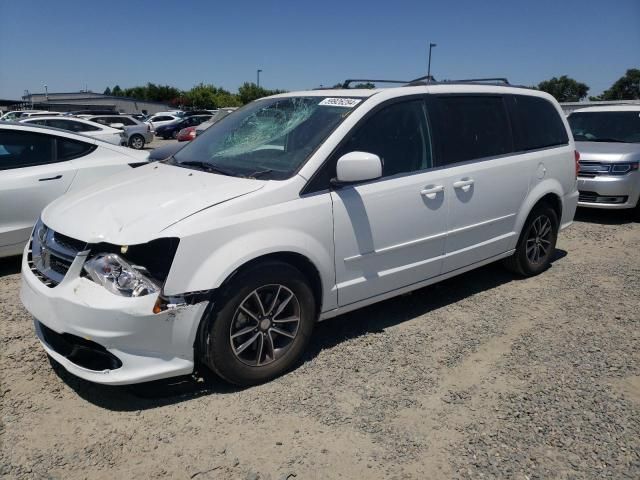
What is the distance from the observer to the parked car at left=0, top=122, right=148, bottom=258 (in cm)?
486

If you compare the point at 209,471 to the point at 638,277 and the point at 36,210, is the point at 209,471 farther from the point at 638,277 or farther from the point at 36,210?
the point at 638,277

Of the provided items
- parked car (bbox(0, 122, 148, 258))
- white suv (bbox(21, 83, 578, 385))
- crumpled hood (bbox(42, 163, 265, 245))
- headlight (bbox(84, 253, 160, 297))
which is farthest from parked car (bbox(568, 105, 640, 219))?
headlight (bbox(84, 253, 160, 297))

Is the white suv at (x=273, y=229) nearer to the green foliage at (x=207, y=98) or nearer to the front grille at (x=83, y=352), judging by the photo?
the front grille at (x=83, y=352)

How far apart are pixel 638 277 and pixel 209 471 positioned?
4.76 metres

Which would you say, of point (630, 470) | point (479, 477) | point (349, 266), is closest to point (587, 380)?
point (630, 470)

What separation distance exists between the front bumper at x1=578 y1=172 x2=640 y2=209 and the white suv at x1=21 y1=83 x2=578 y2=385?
3764mm

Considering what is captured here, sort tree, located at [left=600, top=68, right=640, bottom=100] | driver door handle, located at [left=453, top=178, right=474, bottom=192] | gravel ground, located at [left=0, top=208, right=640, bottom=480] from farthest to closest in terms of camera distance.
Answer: tree, located at [left=600, top=68, right=640, bottom=100] < driver door handle, located at [left=453, top=178, right=474, bottom=192] < gravel ground, located at [left=0, top=208, right=640, bottom=480]

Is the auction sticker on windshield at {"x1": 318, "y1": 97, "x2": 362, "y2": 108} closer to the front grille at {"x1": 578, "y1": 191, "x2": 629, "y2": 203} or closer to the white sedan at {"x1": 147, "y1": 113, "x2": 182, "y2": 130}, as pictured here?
the front grille at {"x1": 578, "y1": 191, "x2": 629, "y2": 203}

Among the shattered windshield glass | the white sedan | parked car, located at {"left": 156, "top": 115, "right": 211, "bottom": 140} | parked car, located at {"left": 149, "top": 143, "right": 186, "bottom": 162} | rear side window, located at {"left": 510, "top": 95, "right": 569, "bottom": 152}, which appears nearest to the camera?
the shattered windshield glass

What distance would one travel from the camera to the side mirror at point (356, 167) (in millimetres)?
3172

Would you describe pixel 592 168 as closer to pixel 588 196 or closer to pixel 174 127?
pixel 588 196

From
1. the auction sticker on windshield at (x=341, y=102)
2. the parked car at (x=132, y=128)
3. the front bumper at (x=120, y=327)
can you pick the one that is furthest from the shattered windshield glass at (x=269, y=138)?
the parked car at (x=132, y=128)

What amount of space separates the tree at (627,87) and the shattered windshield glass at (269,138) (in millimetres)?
55814

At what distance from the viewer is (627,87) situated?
169ft
